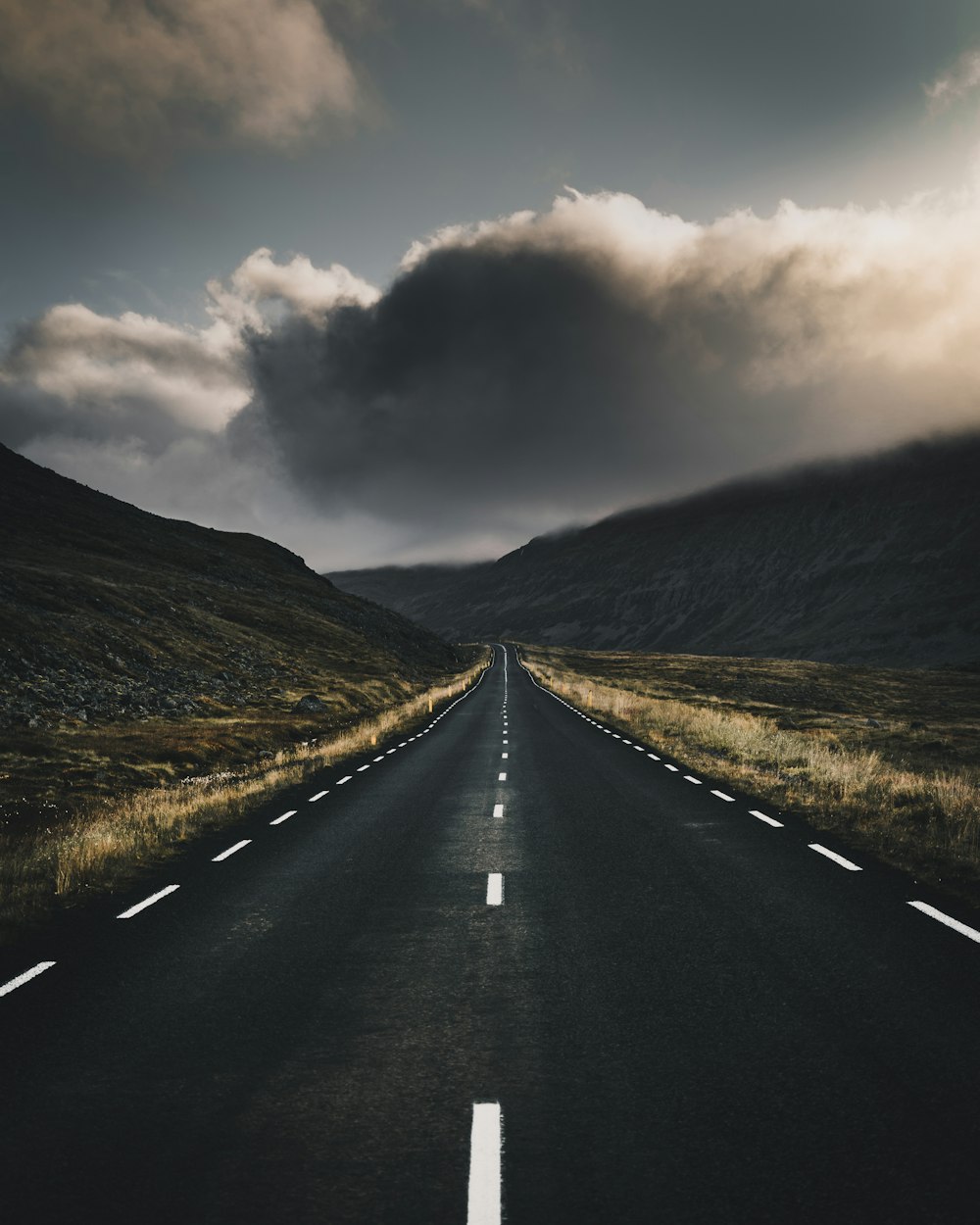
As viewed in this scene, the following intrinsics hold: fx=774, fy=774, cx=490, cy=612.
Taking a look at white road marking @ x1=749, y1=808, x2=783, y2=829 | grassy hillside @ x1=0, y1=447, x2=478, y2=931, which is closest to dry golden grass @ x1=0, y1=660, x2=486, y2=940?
grassy hillside @ x1=0, y1=447, x2=478, y2=931

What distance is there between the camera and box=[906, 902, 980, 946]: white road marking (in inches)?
270

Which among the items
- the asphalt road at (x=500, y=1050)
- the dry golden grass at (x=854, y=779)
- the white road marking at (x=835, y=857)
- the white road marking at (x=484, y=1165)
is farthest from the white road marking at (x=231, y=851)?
the dry golden grass at (x=854, y=779)

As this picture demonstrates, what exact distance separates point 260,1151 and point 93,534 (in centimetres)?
8828

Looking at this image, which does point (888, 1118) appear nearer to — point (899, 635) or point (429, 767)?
point (429, 767)

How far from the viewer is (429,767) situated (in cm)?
2030

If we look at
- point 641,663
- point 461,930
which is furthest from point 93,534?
point 461,930

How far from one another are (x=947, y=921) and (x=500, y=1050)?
489 centimetres

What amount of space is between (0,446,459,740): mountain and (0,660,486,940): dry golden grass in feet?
34.8

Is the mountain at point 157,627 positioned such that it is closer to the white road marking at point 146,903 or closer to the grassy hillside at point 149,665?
the grassy hillside at point 149,665

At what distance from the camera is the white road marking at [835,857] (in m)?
9.40

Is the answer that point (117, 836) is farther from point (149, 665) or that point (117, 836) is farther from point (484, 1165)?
point (149, 665)

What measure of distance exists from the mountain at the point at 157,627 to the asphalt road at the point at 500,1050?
21.6 metres

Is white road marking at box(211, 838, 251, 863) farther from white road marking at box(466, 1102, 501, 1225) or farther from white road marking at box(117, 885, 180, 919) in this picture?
white road marking at box(466, 1102, 501, 1225)

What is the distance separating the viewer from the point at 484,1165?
3.61 meters
